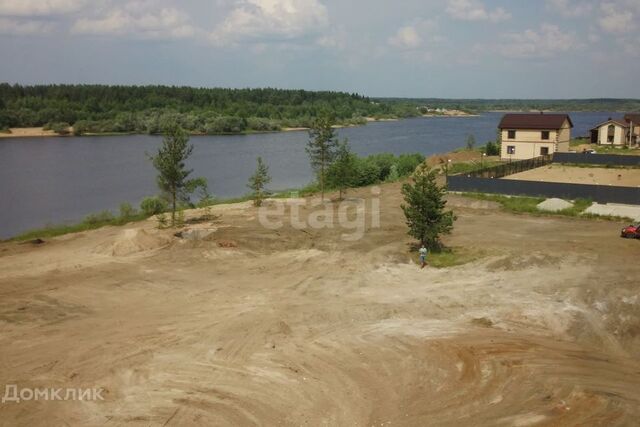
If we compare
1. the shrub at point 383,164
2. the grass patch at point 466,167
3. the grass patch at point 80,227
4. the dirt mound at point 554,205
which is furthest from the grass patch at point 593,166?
the grass patch at point 80,227

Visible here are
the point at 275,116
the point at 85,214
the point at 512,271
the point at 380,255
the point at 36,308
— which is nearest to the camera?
the point at 36,308

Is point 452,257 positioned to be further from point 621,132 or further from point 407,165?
point 621,132

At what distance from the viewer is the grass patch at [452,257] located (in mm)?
24016

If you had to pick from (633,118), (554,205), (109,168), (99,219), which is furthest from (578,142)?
(99,219)

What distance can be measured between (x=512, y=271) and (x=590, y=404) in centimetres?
985

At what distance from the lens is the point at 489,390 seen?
13812 millimetres

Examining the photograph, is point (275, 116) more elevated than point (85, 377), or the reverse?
point (275, 116)

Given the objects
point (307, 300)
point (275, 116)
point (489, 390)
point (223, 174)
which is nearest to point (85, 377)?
point (307, 300)

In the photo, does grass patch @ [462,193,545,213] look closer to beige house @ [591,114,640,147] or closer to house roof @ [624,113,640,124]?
beige house @ [591,114,640,147]

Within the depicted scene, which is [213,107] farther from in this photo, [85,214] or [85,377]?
[85,377]

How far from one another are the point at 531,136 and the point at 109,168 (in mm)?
45201

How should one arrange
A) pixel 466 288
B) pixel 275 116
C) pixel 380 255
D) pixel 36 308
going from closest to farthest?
pixel 36 308, pixel 466 288, pixel 380 255, pixel 275 116

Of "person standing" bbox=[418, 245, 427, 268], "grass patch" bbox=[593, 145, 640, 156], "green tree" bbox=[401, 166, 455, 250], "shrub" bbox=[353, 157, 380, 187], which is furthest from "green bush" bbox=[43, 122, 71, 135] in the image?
"person standing" bbox=[418, 245, 427, 268]

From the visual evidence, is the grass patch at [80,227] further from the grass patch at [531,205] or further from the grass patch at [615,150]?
the grass patch at [615,150]
